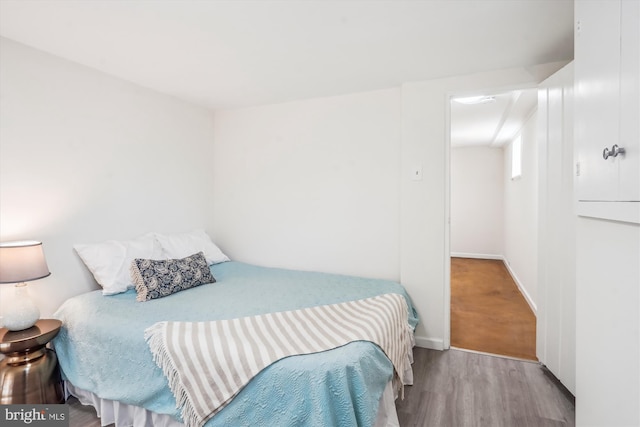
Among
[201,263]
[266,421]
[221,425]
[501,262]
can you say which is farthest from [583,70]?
[501,262]

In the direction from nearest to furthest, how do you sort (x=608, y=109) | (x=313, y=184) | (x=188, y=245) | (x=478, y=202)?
(x=608, y=109)
(x=188, y=245)
(x=313, y=184)
(x=478, y=202)

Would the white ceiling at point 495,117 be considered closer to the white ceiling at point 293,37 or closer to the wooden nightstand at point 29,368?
the white ceiling at point 293,37

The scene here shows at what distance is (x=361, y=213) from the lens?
3135 mm

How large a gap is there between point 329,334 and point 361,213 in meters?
1.62

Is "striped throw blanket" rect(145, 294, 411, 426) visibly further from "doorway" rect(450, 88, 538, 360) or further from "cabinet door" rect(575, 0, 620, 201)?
"doorway" rect(450, 88, 538, 360)

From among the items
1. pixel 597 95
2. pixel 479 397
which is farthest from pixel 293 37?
pixel 479 397

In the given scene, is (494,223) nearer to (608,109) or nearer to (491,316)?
(491,316)

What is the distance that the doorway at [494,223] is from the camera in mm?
3215

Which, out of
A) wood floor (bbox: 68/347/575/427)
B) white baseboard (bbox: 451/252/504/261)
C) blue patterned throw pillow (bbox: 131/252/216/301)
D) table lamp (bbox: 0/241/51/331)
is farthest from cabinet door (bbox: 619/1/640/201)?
white baseboard (bbox: 451/252/504/261)

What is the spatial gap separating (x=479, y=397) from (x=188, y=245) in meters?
2.66

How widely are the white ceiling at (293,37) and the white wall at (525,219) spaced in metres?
1.88

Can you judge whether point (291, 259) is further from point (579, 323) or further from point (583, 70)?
point (583, 70)

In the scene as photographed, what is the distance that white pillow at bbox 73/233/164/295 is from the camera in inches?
92.9

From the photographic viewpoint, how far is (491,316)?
3535 mm
